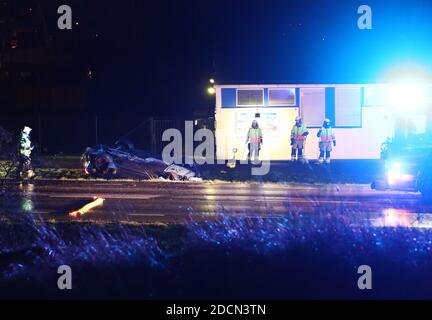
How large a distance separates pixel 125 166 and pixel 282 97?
27.6 ft

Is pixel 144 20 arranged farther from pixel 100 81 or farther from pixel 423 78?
pixel 423 78

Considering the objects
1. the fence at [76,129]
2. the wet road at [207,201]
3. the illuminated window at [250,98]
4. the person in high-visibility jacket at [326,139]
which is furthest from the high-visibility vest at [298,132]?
the fence at [76,129]

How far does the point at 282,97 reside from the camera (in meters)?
25.7

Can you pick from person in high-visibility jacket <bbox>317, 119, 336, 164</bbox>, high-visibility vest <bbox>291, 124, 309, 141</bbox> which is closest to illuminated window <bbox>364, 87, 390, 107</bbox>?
person in high-visibility jacket <bbox>317, 119, 336, 164</bbox>

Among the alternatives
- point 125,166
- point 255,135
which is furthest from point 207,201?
point 255,135

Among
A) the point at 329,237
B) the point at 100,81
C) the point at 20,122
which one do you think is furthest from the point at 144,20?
the point at 329,237

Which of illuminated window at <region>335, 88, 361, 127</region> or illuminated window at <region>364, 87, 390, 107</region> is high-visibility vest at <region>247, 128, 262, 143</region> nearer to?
illuminated window at <region>335, 88, 361, 127</region>

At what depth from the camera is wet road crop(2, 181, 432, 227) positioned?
12166 millimetres

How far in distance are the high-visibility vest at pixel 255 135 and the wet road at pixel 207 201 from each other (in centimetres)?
429

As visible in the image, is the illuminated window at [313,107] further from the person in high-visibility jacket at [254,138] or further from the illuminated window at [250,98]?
the person in high-visibility jacket at [254,138]

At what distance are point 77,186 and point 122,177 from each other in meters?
2.01

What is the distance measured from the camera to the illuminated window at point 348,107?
25.8 m

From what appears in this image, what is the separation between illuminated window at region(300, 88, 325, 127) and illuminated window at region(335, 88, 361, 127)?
0.60 m

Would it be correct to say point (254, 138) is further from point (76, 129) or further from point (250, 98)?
point (76, 129)
